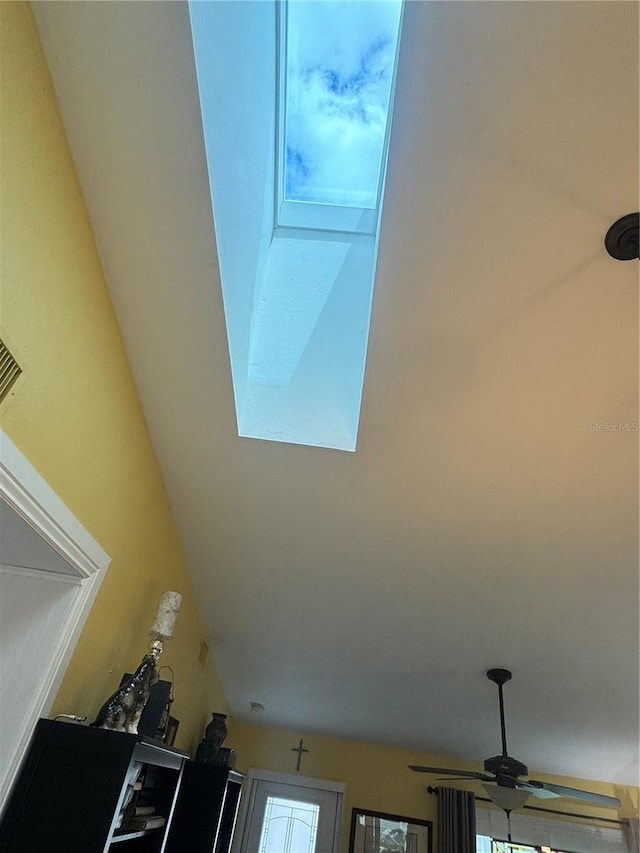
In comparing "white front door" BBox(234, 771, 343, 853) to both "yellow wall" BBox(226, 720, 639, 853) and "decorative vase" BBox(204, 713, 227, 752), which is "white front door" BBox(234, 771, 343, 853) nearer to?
"yellow wall" BBox(226, 720, 639, 853)

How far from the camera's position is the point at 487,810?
185 inches

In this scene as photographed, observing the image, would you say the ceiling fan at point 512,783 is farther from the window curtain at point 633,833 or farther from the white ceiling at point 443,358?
the window curtain at point 633,833

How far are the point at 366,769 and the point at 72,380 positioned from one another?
504 cm

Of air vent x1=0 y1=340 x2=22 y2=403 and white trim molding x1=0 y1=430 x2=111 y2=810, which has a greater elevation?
air vent x1=0 y1=340 x2=22 y2=403

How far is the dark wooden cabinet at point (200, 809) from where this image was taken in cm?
252

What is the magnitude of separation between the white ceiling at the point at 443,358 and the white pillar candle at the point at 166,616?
490mm

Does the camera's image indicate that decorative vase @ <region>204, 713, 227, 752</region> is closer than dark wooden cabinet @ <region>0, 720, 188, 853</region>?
No

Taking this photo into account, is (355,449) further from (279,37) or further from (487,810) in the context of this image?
(487,810)

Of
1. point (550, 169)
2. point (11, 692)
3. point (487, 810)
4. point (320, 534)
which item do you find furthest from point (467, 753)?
point (550, 169)

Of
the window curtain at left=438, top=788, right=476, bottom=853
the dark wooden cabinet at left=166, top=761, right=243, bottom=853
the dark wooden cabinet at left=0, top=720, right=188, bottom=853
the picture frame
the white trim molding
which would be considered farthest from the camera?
the picture frame

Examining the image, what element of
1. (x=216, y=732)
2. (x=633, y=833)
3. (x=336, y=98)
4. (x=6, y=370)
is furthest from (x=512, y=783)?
(x=336, y=98)

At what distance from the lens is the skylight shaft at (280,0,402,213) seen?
141 cm

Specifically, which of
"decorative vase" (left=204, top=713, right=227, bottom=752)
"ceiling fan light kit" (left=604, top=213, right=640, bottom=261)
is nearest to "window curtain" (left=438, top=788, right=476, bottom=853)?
"decorative vase" (left=204, top=713, right=227, bottom=752)

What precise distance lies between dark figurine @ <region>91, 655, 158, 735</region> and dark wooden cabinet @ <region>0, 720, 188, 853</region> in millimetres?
124
